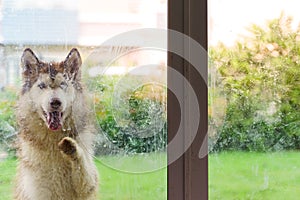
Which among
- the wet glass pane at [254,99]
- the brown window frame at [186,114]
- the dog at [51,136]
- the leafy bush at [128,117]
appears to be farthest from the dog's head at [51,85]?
the wet glass pane at [254,99]

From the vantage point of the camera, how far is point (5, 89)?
185 centimetres

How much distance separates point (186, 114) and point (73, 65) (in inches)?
19.8

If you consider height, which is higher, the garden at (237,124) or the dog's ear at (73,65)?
the dog's ear at (73,65)

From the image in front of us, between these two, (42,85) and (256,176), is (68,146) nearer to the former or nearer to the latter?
(42,85)

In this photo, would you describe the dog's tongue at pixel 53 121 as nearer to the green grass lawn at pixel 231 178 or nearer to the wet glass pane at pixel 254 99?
the green grass lawn at pixel 231 178

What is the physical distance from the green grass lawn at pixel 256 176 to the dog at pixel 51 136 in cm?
55

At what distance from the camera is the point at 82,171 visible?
1.87 meters

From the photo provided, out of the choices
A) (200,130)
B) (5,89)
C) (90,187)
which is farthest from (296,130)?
(5,89)

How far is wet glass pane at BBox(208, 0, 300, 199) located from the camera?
1.92m

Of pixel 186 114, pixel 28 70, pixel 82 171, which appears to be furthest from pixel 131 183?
pixel 28 70

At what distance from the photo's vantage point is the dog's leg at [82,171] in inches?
73.4

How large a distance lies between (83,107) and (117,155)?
242 mm

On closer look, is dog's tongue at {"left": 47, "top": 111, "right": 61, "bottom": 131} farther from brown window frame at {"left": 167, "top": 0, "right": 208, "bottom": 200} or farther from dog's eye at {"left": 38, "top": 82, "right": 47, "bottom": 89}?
brown window frame at {"left": 167, "top": 0, "right": 208, "bottom": 200}

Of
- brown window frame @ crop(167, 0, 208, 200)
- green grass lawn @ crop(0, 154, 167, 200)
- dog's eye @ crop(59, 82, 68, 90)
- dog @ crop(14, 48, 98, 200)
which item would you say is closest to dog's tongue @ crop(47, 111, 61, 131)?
dog @ crop(14, 48, 98, 200)
